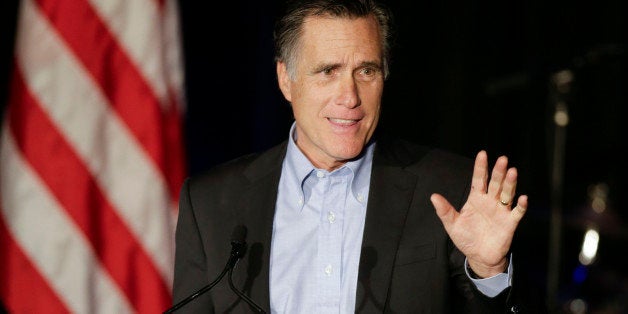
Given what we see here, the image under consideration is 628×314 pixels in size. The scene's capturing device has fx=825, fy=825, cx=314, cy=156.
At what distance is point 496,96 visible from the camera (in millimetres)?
4371

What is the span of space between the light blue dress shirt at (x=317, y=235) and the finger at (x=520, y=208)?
0.38 metres

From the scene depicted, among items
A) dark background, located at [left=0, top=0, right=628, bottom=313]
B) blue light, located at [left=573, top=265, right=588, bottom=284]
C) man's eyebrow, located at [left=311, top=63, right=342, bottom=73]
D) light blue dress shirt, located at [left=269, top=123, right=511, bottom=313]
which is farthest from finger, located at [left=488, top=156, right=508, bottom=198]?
blue light, located at [left=573, top=265, right=588, bottom=284]

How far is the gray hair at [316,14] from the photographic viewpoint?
1912 mm

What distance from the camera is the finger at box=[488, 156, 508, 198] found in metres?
1.60

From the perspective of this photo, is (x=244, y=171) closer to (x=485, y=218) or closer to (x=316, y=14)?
(x=316, y=14)

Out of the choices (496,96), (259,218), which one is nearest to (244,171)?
(259,218)

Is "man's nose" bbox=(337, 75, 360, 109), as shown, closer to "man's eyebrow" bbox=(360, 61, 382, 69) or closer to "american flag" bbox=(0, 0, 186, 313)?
"man's eyebrow" bbox=(360, 61, 382, 69)

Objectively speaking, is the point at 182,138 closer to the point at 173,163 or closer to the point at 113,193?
the point at 173,163

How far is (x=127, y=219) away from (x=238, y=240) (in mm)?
637

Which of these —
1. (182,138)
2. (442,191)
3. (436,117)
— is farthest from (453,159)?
(436,117)

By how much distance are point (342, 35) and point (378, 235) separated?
1.53 feet

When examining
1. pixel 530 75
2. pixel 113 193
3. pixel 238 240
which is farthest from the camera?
pixel 530 75

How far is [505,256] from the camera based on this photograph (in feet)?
5.44

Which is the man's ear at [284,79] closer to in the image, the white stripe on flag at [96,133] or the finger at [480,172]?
the white stripe on flag at [96,133]
